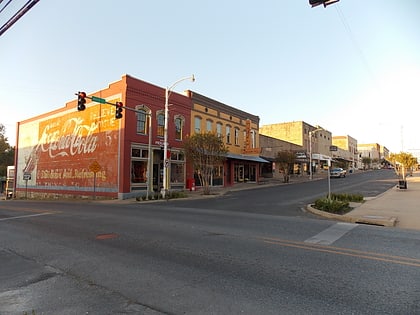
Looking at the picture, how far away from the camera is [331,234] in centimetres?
862

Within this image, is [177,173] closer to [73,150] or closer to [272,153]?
[73,150]

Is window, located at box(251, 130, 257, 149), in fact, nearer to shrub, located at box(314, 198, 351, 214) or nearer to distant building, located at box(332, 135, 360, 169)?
shrub, located at box(314, 198, 351, 214)

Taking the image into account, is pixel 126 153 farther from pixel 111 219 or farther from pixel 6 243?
pixel 6 243

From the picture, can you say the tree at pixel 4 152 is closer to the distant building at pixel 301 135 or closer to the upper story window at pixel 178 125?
the upper story window at pixel 178 125

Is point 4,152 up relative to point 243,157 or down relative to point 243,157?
up

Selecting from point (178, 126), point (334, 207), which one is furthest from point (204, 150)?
point (334, 207)

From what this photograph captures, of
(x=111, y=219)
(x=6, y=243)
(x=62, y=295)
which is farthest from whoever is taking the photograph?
(x=111, y=219)

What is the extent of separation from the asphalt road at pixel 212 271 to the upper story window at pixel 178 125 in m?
19.5

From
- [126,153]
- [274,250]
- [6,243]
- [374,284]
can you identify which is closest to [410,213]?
[274,250]

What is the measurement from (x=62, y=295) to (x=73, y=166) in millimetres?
27084

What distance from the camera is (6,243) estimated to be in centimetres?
831

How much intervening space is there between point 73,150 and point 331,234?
27.0 metres

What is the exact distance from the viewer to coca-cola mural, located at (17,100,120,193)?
25.2m

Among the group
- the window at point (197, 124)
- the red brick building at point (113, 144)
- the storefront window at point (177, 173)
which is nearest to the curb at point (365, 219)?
the red brick building at point (113, 144)
